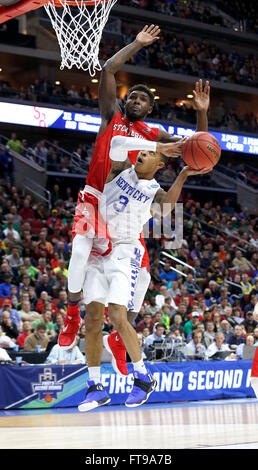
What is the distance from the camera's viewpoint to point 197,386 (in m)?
14.3

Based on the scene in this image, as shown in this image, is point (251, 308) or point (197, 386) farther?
point (251, 308)

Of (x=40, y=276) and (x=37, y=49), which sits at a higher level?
(x=37, y=49)

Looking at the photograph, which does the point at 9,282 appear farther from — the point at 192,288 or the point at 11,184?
the point at 11,184

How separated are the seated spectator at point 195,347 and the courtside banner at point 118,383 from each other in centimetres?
56

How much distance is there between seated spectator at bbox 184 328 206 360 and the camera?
14655 mm

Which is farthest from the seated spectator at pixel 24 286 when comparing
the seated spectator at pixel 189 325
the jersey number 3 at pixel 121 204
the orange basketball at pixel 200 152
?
the orange basketball at pixel 200 152

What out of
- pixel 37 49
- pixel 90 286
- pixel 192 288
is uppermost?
pixel 37 49

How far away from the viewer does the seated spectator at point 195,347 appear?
14655 mm

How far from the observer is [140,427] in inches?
355

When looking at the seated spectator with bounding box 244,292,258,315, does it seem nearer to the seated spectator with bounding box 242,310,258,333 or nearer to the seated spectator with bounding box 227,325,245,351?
the seated spectator with bounding box 242,310,258,333

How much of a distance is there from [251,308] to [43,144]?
902cm

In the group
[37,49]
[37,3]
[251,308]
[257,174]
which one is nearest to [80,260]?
[37,3]

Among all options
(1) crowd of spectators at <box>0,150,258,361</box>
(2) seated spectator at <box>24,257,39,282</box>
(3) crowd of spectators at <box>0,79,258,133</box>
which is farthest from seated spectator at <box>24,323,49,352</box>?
(3) crowd of spectators at <box>0,79,258,133</box>

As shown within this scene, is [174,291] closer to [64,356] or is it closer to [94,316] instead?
[64,356]
